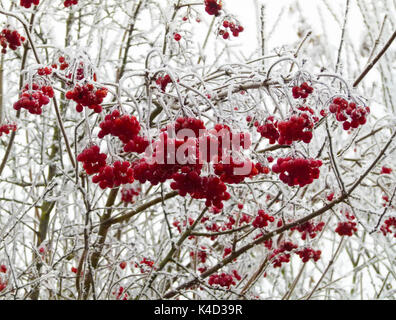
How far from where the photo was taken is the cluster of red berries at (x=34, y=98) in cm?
206

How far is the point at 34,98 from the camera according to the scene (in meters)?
2.10

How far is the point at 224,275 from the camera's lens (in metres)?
3.71

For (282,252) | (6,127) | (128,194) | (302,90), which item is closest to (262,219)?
(282,252)

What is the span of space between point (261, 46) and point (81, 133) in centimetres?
233

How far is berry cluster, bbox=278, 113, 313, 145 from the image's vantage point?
177 cm

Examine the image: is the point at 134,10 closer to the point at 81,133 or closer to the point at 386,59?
the point at 81,133

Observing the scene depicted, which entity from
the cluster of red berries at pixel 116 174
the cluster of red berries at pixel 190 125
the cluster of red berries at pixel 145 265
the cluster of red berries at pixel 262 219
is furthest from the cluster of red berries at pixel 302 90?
the cluster of red berries at pixel 145 265

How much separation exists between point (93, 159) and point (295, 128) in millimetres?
920
